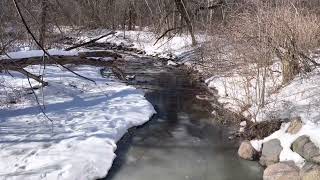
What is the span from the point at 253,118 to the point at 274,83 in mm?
1876

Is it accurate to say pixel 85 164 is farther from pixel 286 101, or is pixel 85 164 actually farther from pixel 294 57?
pixel 294 57

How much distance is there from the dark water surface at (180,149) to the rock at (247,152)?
15 cm

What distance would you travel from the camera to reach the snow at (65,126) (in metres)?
8.80

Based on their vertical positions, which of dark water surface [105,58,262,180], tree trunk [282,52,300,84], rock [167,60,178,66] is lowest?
dark water surface [105,58,262,180]

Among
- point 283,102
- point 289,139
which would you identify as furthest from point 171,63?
point 289,139

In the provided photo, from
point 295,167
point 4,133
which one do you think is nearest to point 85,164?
point 4,133

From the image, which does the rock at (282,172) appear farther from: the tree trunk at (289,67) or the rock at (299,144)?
the tree trunk at (289,67)

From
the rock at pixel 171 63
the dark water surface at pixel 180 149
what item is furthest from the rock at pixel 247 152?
the rock at pixel 171 63

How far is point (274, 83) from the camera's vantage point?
43.3 feet

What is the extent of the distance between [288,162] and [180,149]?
253 cm

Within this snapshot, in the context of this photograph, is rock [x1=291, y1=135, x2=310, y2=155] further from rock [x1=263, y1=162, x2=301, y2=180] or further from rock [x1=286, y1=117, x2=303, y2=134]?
rock [x1=286, y1=117, x2=303, y2=134]

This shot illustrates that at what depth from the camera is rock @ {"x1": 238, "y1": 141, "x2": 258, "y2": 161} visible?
10.1 metres

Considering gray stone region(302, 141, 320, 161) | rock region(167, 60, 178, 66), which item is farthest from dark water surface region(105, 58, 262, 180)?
rock region(167, 60, 178, 66)

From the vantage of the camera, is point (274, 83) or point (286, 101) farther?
point (274, 83)
